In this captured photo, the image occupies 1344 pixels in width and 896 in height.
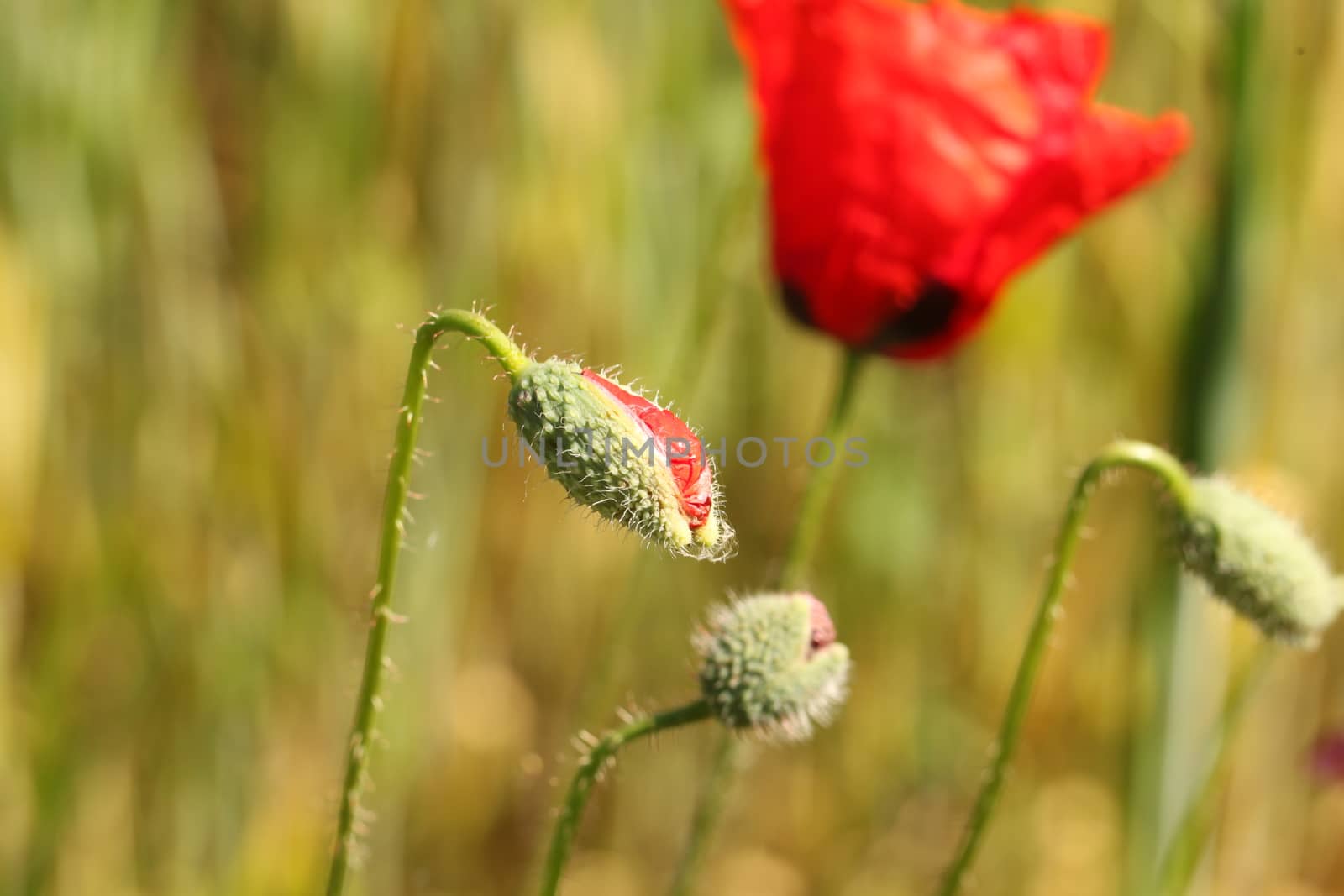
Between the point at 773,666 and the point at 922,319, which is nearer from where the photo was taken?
the point at 773,666

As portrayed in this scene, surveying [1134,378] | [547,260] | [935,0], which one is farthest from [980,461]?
[935,0]

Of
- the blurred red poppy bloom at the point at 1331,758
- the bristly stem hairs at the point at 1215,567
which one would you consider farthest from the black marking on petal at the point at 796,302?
the blurred red poppy bloom at the point at 1331,758

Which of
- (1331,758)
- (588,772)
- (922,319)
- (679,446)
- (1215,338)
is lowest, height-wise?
(588,772)

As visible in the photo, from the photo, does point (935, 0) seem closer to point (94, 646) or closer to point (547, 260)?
point (547, 260)

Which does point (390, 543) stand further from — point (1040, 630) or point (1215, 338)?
point (1215, 338)

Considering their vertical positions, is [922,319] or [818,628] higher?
[922,319]

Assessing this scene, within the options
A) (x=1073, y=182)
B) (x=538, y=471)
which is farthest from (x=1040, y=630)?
(x=538, y=471)

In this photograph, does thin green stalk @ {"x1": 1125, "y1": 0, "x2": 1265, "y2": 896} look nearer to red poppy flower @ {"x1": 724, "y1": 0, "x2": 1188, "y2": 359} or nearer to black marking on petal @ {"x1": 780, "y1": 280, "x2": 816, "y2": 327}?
red poppy flower @ {"x1": 724, "y1": 0, "x2": 1188, "y2": 359}
